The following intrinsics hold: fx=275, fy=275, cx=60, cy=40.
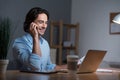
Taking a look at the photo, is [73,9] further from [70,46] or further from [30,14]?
[30,14]

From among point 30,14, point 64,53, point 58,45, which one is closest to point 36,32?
point 30,14

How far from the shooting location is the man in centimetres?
207

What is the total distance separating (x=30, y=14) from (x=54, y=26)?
103 inches

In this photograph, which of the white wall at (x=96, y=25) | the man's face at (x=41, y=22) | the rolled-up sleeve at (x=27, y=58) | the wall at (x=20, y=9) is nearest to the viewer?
the rolled-up sleeve at (x=27, y=58)

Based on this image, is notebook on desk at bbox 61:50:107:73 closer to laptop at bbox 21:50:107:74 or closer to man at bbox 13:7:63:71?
laptop at bbox 21:50:107:74

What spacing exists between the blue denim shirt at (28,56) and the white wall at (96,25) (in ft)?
8.70

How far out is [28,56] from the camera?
2.10 m

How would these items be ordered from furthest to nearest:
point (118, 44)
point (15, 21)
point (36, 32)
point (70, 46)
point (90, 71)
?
point (70, 46) < point (118, 44) < point (15, 21) < point (36, 32) < point (90, 71)

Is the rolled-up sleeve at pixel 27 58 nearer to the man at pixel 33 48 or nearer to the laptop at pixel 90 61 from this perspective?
the man at pixel 33 48

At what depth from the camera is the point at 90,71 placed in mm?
1934

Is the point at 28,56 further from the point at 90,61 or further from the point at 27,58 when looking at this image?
the point at 90,61

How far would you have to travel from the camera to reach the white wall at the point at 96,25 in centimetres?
500

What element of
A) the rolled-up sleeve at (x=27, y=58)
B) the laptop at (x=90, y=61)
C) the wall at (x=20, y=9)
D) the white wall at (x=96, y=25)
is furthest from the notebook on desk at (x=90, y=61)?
the white wall at (x=96, y=25)

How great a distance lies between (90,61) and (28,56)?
51cm
